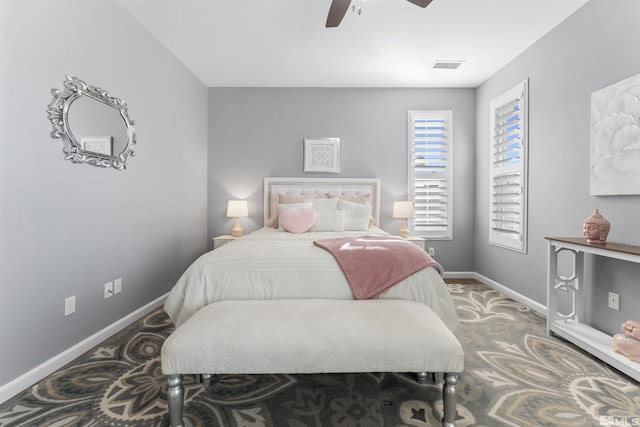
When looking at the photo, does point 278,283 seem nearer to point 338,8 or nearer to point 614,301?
point 338,8

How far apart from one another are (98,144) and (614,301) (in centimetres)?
399

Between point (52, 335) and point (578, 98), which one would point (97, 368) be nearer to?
point (52, 335)

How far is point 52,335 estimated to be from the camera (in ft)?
6.15

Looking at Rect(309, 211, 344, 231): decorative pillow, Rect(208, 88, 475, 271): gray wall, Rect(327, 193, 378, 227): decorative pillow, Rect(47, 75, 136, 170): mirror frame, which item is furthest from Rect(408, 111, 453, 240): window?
Rect(47, 75, 136, 170): mirror frame

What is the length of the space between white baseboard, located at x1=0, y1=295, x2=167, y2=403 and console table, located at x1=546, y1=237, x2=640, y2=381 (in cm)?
354

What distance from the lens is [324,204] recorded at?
3.65 metres

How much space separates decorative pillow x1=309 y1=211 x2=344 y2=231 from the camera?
3.36 metres

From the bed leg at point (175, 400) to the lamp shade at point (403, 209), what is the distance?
3.11 m

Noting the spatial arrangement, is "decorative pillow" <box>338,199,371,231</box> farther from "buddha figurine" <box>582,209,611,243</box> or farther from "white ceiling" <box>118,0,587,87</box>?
"buddha figurine" <box>582,209,611,243</box>

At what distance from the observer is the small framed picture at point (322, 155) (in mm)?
4109

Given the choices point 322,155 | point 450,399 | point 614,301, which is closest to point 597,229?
point 614,301

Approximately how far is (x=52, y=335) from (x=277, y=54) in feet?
10.3

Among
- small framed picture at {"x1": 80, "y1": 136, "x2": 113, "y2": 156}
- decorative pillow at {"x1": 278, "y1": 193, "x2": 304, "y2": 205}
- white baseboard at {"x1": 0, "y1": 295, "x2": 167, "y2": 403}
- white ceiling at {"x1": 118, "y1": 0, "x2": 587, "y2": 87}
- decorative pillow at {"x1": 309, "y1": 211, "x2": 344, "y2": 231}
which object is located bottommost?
white baseboard at {"x1": 0, "y1": 295, "x2": 167, "y2": 403}

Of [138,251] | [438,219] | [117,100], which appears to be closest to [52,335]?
[138,251]
